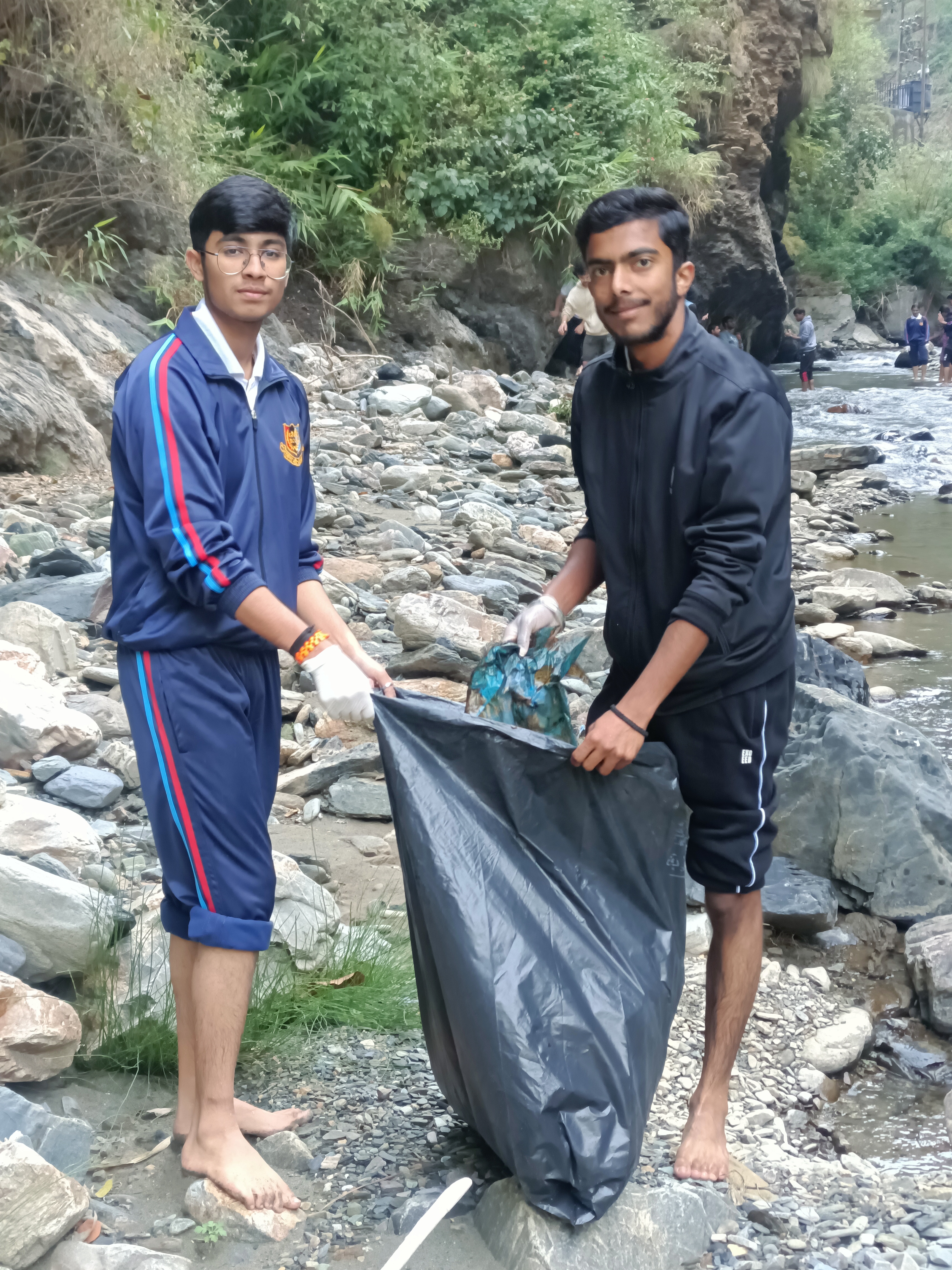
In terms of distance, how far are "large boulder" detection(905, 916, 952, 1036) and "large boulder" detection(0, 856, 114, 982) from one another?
6.49 ft

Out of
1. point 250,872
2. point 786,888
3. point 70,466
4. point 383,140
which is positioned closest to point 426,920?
point 250,872

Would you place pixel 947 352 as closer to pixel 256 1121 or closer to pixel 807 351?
pixel 807 351

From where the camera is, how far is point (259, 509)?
207cm

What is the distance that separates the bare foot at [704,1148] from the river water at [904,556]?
520 mm

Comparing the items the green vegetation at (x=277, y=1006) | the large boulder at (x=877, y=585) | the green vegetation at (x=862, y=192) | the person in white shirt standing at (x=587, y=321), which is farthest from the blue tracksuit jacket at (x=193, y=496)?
the green vegetation at (x=862, y=192)

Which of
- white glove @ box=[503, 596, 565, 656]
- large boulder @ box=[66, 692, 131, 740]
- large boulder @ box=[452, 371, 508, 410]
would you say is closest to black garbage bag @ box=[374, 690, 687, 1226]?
white glove @ box=[503, 596, 565, 656]

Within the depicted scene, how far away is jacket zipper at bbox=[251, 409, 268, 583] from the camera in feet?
6.71

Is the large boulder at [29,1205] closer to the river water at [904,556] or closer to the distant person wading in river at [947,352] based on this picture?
the river water at [904,556]

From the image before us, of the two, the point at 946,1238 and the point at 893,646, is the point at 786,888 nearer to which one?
the point at 946,1238

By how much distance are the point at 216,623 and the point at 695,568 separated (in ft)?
2.61

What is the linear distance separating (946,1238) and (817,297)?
34.3 m

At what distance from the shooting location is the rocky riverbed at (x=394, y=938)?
200 cm

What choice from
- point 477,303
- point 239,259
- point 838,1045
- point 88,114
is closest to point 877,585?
point 838,1045

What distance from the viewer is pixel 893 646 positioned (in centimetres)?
662
